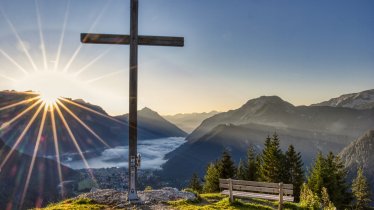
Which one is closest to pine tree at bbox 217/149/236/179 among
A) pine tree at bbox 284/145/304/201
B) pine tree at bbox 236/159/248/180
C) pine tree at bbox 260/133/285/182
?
pine tree at bbox 260/133/285/182

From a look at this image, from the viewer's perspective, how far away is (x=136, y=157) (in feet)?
46.3

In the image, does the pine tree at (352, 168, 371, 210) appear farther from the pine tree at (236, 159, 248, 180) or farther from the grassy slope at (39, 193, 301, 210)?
the grassy slope at (39, 193, 301, 210)

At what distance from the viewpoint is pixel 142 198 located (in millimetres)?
15031

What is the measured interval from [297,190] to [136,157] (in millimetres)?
45495

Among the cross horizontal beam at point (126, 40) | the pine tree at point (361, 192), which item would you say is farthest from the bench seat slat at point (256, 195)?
the pine tree at point (361, 192)

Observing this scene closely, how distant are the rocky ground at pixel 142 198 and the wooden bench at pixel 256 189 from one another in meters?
1.93

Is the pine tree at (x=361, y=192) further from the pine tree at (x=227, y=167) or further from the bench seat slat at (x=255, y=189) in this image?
the bench seat slat at (x=255, y=189)

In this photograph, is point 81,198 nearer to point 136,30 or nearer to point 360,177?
point 136,30

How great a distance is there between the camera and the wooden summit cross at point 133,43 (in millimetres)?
14164

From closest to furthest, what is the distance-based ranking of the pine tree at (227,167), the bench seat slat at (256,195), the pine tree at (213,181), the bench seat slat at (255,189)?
1. the bench seat slat at (255,189)
2. the bench seat slat at (256,195)
3. the pine tree at (227,167)
4. the pine tree at (213,181)

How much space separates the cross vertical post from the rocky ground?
1.69ft

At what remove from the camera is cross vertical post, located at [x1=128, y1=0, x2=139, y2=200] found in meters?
14.1

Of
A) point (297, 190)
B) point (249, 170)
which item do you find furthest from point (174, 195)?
point (249, 170)

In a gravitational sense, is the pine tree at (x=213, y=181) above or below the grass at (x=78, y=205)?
below
